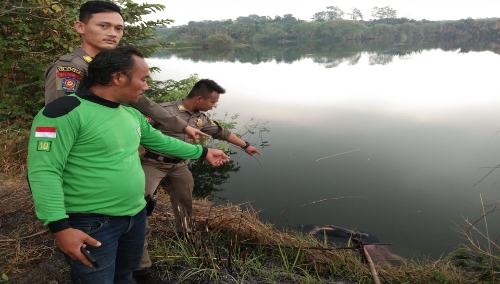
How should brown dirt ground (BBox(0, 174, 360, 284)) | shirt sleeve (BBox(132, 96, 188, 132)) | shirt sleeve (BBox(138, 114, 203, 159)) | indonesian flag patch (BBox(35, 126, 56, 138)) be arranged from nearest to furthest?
indonesian flag patch (BBox(35, 126, 56, 138)) < shirt sleeve (BBox(138, 114, 203, 159)) < shirt sleeve (BBox(132, 96, 188, 132)) < brown dirt ground (BBox(0, 174, 360, 284))

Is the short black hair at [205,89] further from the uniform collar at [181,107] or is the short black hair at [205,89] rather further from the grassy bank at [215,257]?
the grassy bank at [215,257]

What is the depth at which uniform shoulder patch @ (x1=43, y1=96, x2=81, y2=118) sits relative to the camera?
1092 millimetres

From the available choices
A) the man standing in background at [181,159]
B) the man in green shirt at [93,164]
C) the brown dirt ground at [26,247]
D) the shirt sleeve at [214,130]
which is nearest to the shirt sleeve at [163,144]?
the man in green shirt at [93,164]

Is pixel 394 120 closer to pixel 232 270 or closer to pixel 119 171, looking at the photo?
pixel 232 270

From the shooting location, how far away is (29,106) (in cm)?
490

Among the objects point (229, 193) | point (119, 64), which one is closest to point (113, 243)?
point (119, 64)

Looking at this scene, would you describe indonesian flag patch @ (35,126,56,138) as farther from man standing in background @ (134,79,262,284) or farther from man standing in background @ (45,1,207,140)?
man standing in background @ (134,79,262,284)

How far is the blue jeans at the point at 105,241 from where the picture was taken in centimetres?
124

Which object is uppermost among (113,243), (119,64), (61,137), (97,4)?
(97,4)

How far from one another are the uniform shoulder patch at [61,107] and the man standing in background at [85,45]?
1.32ft

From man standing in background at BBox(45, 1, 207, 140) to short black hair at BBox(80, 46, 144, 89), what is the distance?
0.34 metres

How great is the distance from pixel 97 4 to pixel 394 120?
27.8 ft

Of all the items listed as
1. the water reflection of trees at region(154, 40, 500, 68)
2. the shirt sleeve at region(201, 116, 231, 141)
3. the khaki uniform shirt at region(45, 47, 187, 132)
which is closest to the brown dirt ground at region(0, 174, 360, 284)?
the shirt sleeve at region(201, 116, 231, 141)

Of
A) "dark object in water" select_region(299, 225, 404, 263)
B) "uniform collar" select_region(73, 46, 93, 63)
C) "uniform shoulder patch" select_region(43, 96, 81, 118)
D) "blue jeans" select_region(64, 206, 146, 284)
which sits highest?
"uniform collar" select_region(73, 46, 93, 63)
